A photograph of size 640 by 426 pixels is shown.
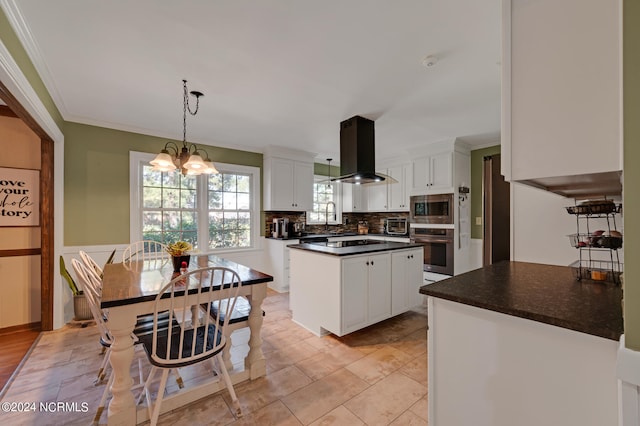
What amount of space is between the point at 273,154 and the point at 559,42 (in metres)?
4.04

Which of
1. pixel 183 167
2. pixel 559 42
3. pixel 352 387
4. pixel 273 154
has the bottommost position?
pixel 352 387

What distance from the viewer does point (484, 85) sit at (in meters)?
2.39

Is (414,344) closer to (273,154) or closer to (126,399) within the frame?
(126,399)

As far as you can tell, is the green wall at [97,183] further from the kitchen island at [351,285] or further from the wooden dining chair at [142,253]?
the kitchen island at [351,285]

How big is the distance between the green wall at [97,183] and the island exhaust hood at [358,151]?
9.03ft

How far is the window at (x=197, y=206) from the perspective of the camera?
12.0 feet

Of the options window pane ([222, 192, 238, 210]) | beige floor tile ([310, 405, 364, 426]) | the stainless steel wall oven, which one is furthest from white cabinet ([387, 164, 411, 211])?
beige floor tile ([310, 405, 364, 426])

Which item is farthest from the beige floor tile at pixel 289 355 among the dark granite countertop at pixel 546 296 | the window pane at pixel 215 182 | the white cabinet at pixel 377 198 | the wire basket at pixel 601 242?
the white cabinet at pixel 377 198

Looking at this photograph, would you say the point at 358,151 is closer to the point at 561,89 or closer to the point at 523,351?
the point at 561,89

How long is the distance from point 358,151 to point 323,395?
7.79 ft

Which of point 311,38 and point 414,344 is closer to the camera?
point 311,38

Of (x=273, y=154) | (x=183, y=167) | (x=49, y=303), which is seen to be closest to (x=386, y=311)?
(x=183, y=167)

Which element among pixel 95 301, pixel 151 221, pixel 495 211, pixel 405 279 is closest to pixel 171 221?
pixel 151 221

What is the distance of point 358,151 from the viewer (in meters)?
3.07
